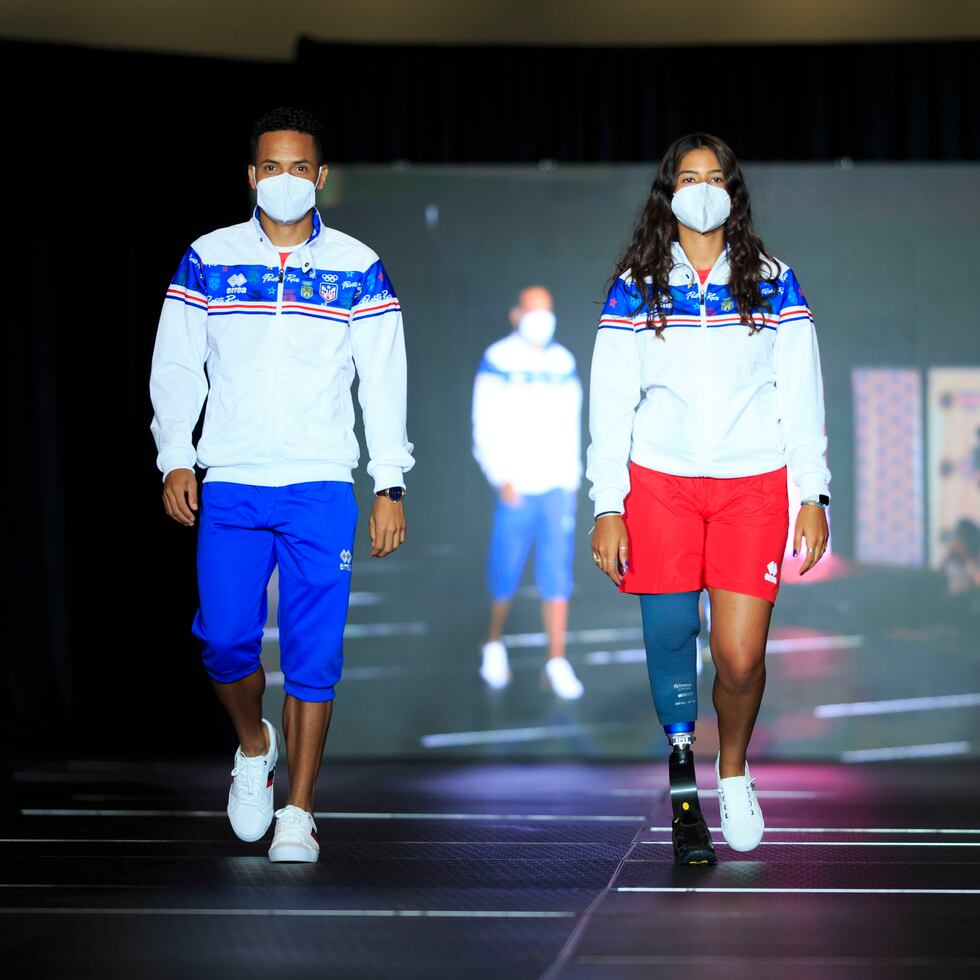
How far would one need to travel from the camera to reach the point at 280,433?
280cm

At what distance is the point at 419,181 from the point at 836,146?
5.17ft

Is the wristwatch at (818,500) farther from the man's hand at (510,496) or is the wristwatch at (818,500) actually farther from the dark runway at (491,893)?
the man's hand at (510,496)

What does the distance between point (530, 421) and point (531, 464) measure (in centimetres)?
16

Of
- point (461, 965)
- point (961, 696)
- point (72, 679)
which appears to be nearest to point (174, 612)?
point (72, 679)

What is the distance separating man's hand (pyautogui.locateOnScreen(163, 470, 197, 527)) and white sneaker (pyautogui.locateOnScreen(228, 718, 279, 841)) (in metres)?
0.45

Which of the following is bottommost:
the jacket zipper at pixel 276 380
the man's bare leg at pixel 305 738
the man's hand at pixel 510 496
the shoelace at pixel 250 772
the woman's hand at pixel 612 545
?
the shoelace at pixel 250 772

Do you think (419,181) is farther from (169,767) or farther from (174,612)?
(169,767)

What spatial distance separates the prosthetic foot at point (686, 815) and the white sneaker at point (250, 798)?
83cm

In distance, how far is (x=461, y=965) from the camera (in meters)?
1.90

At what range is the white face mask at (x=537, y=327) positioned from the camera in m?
5.14

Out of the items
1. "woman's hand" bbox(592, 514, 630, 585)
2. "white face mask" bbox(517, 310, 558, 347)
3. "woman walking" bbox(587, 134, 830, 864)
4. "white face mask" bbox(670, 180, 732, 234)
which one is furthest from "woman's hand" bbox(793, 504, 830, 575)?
"white face mask" bbox(517, 310, 558, 347)

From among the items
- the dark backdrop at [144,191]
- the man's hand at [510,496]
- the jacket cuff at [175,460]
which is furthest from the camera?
the dark backdrop at [144,191]

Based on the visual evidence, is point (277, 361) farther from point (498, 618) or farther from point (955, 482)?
point (955, 482)

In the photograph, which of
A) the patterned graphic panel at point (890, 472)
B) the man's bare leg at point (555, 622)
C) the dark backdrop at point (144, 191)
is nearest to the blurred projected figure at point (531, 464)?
the man's bare leg at point (555, 622)
